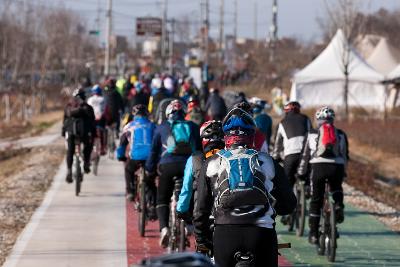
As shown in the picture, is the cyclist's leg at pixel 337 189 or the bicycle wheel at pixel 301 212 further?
the bicycle wheel at pixel 301 212

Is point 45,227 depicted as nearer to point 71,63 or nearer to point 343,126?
point 343,126

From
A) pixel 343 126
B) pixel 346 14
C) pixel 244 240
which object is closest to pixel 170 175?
pixel 244 240

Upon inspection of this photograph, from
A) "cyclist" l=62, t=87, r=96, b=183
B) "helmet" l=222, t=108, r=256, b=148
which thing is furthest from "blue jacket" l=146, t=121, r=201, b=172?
"cyclist" l=62, t=87, r=96, b=183

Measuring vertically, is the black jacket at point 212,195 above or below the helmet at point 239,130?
below

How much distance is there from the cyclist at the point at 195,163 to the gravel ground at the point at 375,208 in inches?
279

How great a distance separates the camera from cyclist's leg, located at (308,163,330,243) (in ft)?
40.3

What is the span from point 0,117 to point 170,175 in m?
43.1

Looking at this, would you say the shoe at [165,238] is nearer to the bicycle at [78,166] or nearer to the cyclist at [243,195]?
the cyclist at [243,195]

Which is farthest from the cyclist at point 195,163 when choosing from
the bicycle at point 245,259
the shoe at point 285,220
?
→ the shoe at point 285,220

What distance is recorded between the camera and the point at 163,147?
39.1 ft

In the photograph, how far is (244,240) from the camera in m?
6.77

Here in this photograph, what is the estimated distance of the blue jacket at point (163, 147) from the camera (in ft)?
38.4

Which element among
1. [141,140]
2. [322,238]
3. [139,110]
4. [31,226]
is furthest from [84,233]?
[322,238]

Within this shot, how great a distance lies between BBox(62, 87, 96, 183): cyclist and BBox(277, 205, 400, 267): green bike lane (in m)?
4.33
